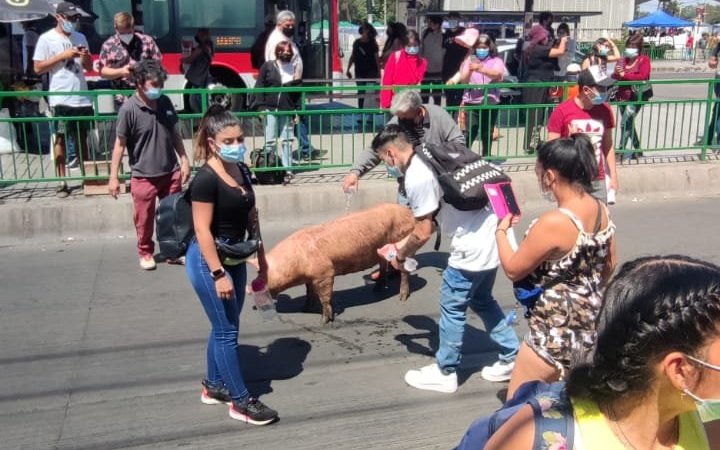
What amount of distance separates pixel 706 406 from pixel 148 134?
591 cm

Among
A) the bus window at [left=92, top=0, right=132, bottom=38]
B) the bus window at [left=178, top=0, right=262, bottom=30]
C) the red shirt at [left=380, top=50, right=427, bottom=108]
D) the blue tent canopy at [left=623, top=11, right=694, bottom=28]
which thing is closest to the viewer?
the red shirt at [left=380, top=50, right=427, bottom=108]

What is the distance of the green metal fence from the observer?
8.37 meters

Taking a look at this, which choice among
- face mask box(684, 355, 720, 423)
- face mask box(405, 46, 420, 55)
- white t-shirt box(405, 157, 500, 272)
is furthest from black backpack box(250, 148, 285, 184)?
face mask box(684, 355, 720, 423)

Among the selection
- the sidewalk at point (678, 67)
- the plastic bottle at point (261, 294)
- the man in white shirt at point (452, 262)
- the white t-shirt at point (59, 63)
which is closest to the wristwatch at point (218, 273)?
the plastic bottle at point (261, 294)

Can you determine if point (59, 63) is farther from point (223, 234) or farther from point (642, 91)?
point (642, 91)

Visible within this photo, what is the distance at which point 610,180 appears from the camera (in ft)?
19.2

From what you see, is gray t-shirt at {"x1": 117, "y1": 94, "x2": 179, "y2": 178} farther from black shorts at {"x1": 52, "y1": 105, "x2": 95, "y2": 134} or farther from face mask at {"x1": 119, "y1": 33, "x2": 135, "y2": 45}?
face mask at {"x1": 119, "y1": 33, "x2": 135, "y2": 45}

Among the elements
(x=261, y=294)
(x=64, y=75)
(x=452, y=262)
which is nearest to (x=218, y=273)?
(x=261, y=294)

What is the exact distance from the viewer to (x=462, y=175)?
434 centimetres

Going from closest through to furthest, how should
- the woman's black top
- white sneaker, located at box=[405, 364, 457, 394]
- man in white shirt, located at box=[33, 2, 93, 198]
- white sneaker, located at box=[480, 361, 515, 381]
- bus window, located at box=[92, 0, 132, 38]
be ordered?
the woman's black top → white sneaker, located at box=[405, 364, 457, 394] → white sneaker, located at box=[480, 361, 515, 381] → man in white shirt, located at box=[33, 2, 93, 198] → bus window, located at box=[92, 0, 132, 38]

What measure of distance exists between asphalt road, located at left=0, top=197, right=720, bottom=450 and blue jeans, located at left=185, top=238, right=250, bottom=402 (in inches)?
11.4

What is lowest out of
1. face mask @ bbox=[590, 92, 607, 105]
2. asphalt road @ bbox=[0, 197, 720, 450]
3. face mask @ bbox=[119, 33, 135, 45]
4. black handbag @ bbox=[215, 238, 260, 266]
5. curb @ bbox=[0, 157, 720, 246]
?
asphalt road @ bbox=[0, 197, 720, 450]

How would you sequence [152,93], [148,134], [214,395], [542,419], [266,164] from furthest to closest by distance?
[266,164] → [148,134] → [152,93] → [214,395] → [542,419]

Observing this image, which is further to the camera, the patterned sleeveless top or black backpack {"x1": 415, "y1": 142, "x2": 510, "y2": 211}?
black backpack {"x1": 415, "y1": 142, "x2": 510, "y2": 211}
